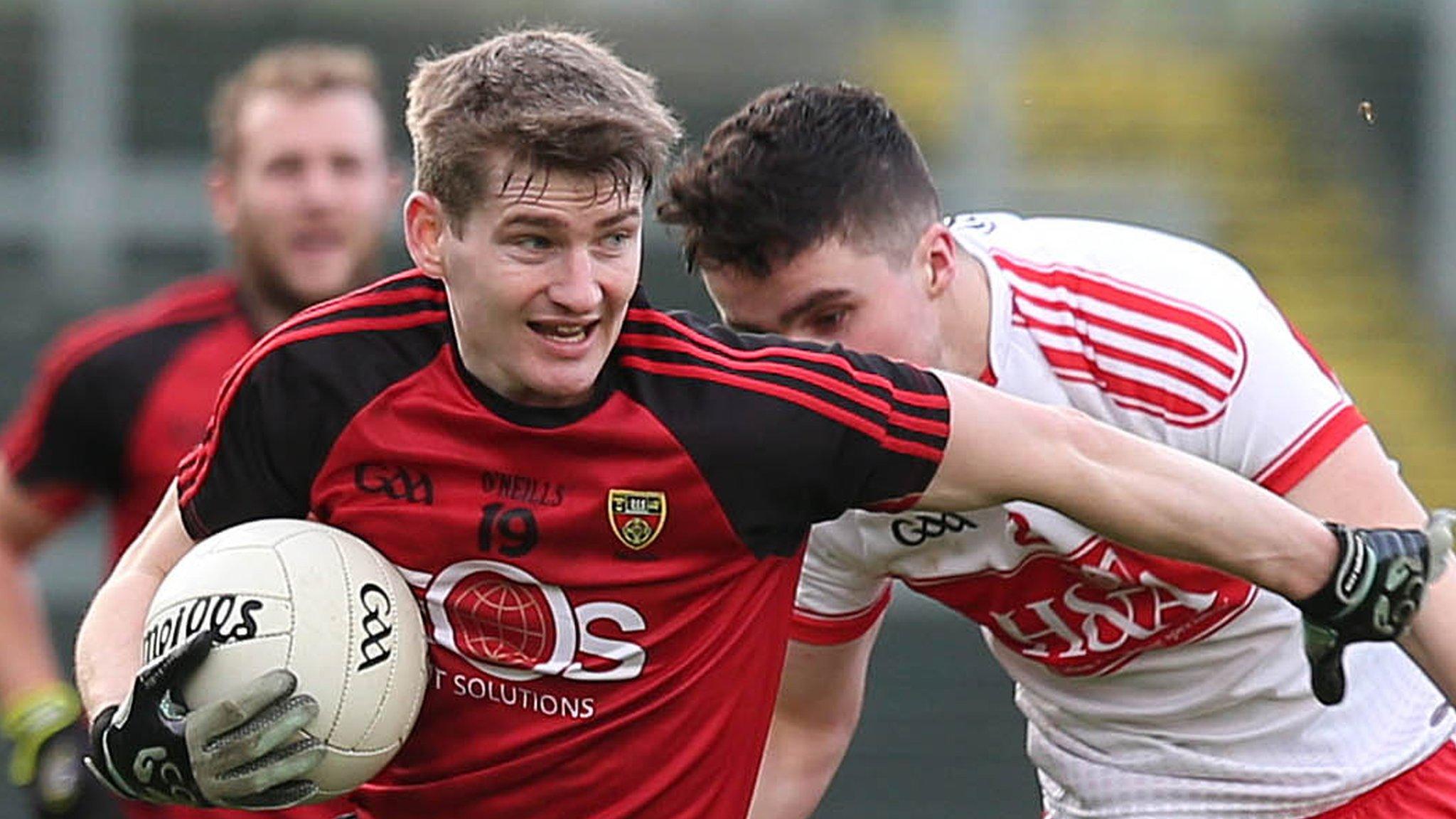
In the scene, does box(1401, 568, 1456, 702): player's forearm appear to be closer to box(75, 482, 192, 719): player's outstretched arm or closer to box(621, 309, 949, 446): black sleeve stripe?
box(621, 309, 949, 446): black sleeve stripe

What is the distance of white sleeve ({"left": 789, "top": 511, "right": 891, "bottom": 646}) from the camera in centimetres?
408

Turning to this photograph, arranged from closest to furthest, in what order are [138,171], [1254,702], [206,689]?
[206,689], [1254,702], [138,171]

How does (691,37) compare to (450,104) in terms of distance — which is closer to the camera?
(450,104)

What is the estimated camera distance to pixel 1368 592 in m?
3.39

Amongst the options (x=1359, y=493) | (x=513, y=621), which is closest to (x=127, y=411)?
(x=513, y=621)

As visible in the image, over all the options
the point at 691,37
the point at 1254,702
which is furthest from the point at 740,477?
the point at 691,37

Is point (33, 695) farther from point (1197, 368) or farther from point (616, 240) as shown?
point (1197, 368)

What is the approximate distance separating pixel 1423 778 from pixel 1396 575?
81 cm

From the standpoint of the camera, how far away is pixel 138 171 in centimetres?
1103

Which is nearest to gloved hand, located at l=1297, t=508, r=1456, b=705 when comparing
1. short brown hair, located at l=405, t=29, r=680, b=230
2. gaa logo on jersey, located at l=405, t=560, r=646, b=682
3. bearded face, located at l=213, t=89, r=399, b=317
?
gaa logo on jersey, located at l=405, t=560, r=646, b=682

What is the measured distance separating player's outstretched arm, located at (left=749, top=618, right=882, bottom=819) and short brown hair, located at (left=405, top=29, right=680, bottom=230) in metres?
1.22

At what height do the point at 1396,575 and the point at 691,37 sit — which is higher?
the point at 1396,575

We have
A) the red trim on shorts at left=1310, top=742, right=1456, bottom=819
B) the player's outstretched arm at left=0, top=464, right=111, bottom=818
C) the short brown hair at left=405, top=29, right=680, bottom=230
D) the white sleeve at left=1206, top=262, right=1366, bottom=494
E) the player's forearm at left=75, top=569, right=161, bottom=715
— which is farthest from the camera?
the player's outstretched arm at left=0, top=464, right=111, bottom=818

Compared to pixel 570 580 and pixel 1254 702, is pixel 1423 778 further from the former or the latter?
pixel 570 580
